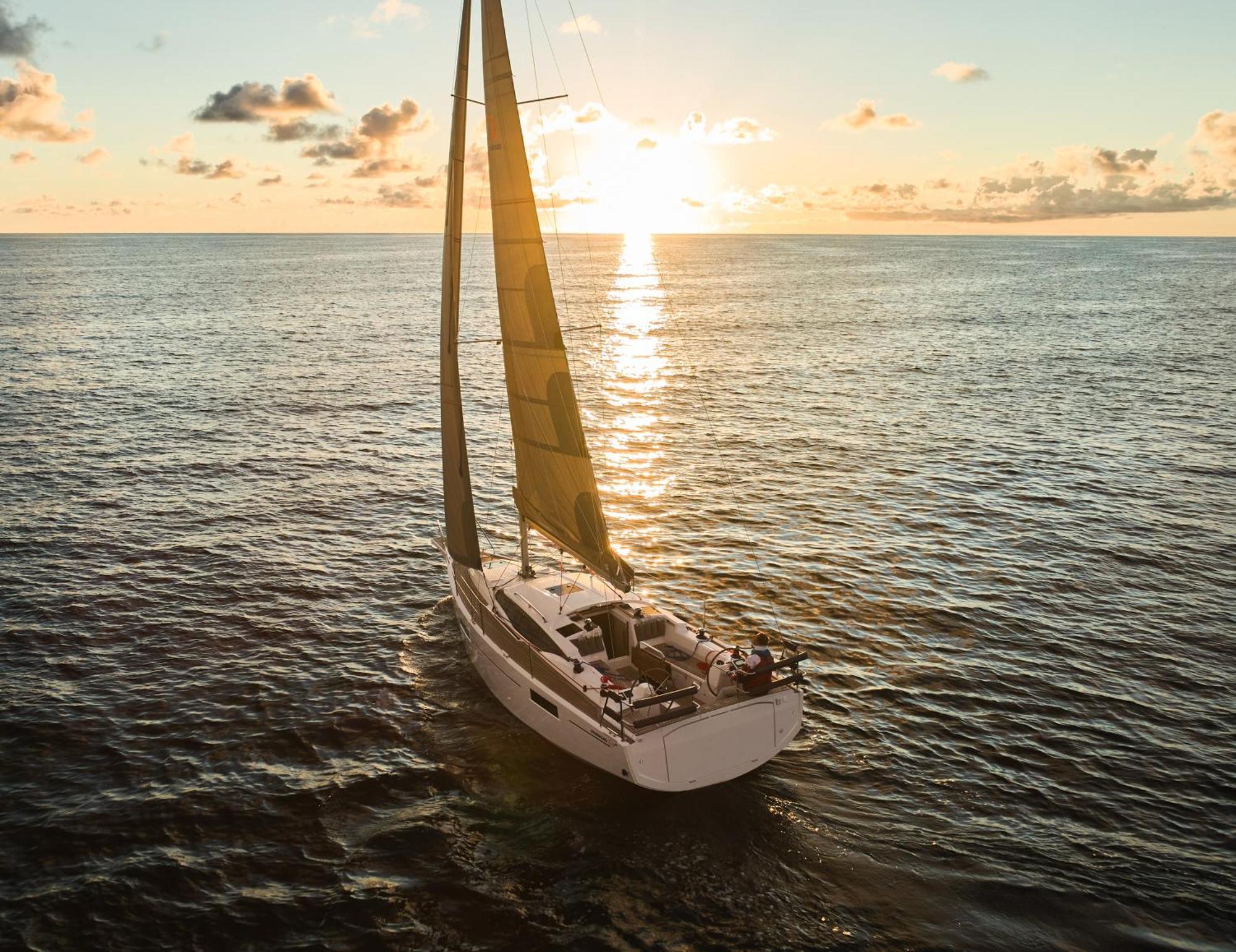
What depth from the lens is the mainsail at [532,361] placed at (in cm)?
1955

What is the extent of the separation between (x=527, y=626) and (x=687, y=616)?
7.33m

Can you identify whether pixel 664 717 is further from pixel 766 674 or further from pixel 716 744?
pixel 766 674

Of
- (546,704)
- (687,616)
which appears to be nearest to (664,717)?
(546,704)

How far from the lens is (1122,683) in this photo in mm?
22828

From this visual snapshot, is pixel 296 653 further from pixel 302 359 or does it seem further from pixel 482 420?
pixel 302 359

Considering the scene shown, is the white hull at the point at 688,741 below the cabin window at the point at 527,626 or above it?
below

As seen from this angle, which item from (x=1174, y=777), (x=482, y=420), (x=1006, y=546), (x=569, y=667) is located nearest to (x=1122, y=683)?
(x=1174, y=777)

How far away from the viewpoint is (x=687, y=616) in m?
26.8

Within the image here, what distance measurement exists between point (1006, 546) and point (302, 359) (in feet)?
202

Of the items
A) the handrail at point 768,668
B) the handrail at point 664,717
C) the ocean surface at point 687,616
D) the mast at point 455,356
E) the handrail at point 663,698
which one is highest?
the mast at point 455,356

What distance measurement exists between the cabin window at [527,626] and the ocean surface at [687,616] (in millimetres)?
2290

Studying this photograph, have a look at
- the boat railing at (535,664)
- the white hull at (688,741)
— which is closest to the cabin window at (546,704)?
the white hull at (688,741)

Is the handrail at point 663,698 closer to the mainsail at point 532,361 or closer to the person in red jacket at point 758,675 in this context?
the person in red jacket at point 758,675

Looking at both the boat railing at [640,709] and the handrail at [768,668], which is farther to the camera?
the handrail at [768,668]
